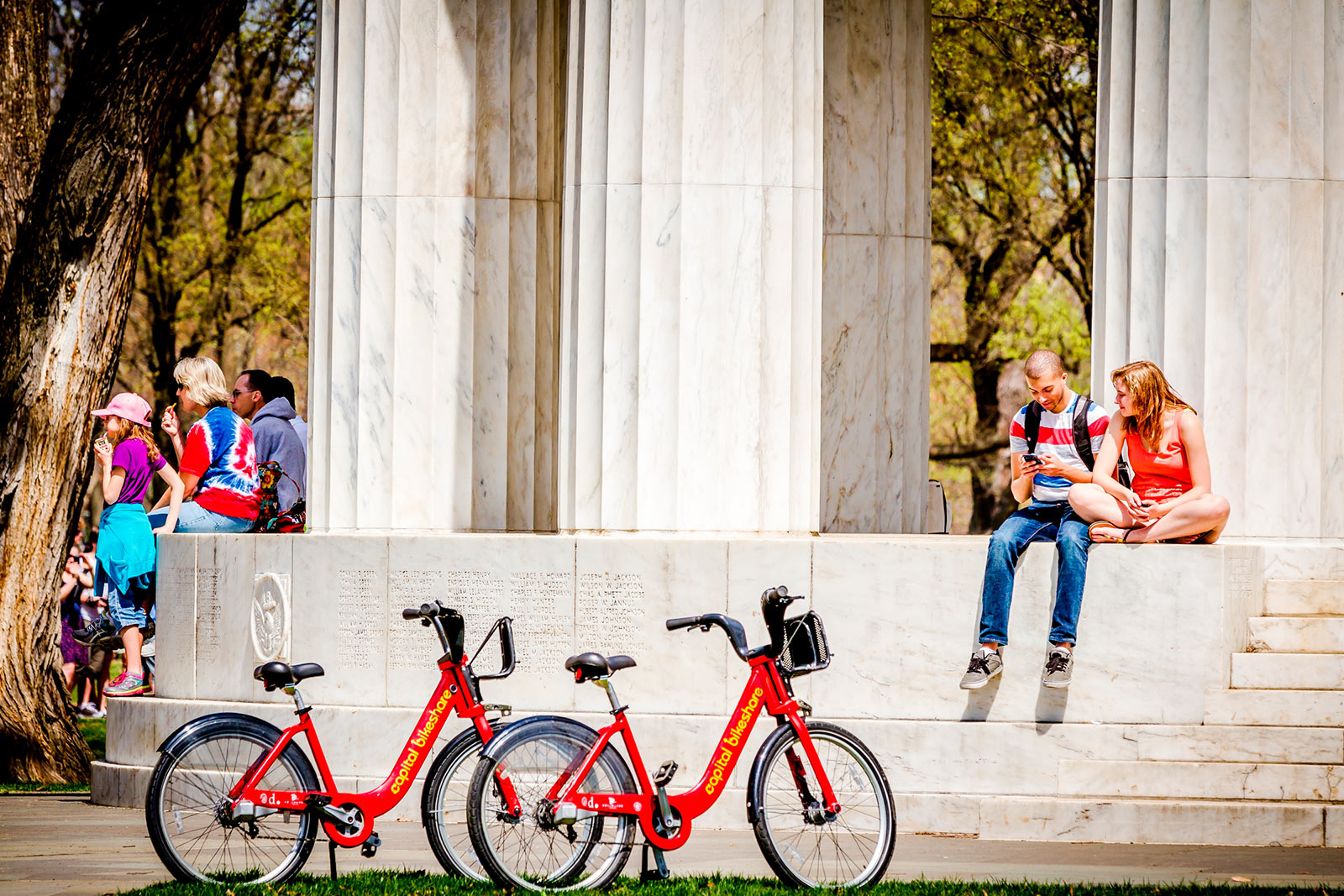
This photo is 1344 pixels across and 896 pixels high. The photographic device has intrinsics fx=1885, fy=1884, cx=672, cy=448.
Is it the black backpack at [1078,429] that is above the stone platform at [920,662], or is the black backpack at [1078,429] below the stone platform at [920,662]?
above

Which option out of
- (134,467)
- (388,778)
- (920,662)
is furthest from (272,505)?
(920,662)

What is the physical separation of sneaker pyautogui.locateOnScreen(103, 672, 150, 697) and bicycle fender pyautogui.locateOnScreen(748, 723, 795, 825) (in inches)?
232

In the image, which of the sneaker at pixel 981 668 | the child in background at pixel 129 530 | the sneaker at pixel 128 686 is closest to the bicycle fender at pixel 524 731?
the sneaker at pixel 981 668

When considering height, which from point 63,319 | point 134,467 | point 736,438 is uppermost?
point 63,319

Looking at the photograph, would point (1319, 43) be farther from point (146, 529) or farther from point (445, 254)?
point (146, 529)

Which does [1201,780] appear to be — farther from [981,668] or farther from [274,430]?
[274,430]

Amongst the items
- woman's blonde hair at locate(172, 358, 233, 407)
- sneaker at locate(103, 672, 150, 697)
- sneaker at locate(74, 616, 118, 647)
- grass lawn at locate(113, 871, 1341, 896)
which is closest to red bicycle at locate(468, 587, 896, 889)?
grass lawn at locate(113, 871, 1341, 896)

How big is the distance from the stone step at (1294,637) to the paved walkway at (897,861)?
1481 millimetres

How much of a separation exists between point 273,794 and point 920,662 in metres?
3.87

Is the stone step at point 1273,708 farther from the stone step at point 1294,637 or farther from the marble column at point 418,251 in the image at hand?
the marble column at point 418,251

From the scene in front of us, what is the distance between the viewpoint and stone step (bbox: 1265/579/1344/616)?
35.7 ft

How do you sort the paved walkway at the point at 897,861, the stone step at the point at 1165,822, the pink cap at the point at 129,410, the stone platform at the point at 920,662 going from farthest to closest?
→ the pink cap at the point at 129,410 < the stone platform at the point at 920,662 < the stone step at the point at 1165,822 < the paved walkway at the point at 897,861

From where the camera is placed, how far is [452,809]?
8.29 meters

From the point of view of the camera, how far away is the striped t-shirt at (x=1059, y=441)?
10570mm
